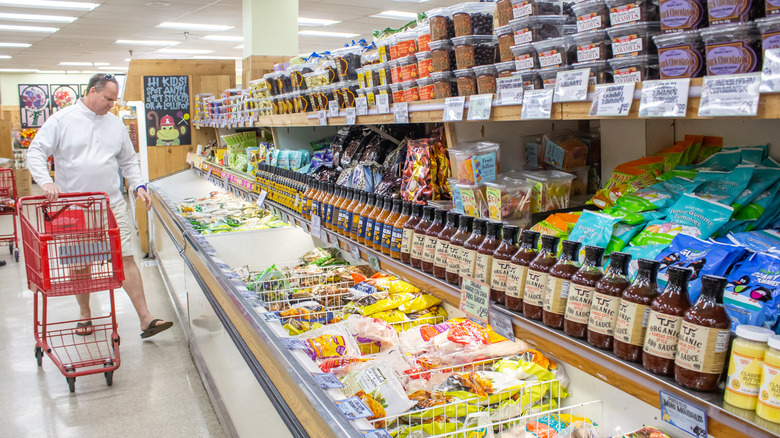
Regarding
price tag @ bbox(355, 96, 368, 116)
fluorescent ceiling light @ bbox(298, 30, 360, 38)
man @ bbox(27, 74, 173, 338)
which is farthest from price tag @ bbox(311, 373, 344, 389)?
fluorescent ceiling light @ bbox(298, 30, 360, 38)

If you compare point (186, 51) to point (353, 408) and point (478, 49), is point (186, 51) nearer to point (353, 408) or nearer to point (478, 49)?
point (478, 49)

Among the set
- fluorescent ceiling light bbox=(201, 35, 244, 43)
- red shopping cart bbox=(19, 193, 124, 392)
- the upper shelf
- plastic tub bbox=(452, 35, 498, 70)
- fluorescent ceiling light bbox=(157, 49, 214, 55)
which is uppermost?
fluorescent ceiling light bbox=(157, 49, 214, 55)

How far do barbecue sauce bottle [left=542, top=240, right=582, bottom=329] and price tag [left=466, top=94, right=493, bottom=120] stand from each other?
1.58 feet

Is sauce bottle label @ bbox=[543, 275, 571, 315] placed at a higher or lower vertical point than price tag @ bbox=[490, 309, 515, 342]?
higher

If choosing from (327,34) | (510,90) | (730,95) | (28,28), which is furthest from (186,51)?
(730,95)

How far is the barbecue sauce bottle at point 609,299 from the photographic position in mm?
1156

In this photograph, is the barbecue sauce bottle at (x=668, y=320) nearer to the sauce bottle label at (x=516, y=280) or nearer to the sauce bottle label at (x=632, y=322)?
the sauce bottle label at (x=632, y=322)

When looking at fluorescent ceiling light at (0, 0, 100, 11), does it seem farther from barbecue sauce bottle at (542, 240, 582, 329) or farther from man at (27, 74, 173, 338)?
barbecue sauce bottle at (542, 240, 582, 329)

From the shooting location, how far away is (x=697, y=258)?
119 centimetres

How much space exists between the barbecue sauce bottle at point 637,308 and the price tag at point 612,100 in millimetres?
305

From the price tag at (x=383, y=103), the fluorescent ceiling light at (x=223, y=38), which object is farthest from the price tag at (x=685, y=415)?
the fluorescent ceiling light at (x=223, y=38)

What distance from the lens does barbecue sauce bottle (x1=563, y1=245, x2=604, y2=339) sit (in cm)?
121

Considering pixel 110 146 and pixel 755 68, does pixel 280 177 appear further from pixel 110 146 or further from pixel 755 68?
pixel 755 68

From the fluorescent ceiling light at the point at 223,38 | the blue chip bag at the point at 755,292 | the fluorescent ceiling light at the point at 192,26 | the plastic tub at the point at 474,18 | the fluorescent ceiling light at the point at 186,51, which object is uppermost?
the fluorescent ceiling light at the point at 186,51
